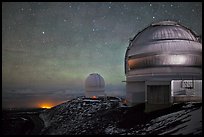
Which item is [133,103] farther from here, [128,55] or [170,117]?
[170,117]

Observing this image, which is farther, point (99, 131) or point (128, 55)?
point (128, 55)

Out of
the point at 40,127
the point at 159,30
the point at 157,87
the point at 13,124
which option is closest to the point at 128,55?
the point at 159,30

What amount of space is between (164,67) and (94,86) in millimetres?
17069

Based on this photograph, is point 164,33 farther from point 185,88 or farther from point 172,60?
point 185,88

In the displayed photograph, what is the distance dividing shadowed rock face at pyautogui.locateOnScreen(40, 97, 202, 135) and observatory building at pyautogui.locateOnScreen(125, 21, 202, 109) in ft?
4.61

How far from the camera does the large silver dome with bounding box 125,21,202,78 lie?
20344mm

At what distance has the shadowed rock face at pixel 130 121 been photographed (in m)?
11.6

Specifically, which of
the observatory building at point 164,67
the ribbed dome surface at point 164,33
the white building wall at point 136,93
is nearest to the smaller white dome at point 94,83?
the observatory building at point 164,67

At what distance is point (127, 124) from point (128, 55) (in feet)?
33.5

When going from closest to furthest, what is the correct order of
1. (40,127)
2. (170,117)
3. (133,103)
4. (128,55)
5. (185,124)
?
(185,124)
(170,117)
(40,127)
(133,103)
(128,55)

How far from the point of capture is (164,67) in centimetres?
2047

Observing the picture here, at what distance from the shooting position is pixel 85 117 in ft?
67.2

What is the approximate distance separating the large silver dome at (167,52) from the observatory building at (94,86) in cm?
1342

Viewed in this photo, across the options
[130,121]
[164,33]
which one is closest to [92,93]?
[164,33]
